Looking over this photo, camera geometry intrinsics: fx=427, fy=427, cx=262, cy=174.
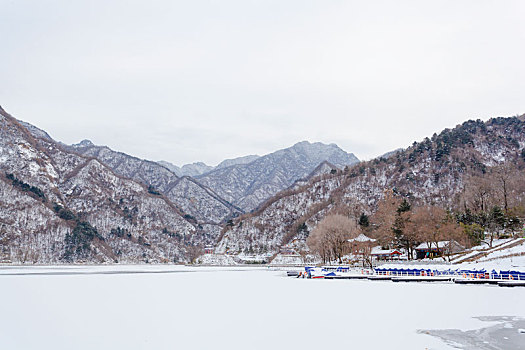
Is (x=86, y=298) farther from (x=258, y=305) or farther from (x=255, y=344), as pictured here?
(x=255, y=344)

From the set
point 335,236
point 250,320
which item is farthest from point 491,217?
point 250,320

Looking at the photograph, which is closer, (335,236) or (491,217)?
(491,217)

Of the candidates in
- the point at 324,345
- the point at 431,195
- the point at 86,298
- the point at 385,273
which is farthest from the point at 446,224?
the point at 431,195

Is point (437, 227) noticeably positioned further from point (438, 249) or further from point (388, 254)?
point (388, 254)

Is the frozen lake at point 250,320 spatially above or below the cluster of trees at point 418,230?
below

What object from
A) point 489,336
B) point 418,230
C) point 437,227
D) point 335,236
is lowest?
point 489,336

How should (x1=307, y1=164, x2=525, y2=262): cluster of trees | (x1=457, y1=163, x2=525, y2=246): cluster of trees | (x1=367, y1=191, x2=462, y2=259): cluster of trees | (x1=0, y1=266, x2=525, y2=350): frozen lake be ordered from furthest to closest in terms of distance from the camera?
(x1=457, y1=163, x2=525, y2=246): cluster of trees < (x1=307, y1=164, x2=525, y2=262): cluster of trees < (x1=367, y1=191, x2=462, y2=259): cluster of trees < (x1=0, y1=266, x2=525, y2=350): frozen lake

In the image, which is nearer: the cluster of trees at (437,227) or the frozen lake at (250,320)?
the frozen lake at (250,320)

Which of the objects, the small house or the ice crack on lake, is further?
the small house

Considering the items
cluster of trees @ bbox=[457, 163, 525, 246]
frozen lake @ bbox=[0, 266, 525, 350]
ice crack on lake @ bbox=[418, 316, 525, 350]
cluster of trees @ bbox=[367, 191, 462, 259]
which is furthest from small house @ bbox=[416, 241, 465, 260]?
ice crack on lake @ bbox=[418, 316, 525, 350]

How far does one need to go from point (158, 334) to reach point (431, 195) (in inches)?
7345

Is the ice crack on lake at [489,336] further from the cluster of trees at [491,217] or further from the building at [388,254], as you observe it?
the building at [388,254]

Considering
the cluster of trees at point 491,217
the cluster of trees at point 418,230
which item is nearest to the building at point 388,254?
the cluster of trees at point 418,230

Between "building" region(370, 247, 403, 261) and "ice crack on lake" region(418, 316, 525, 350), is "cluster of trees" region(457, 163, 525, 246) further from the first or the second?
"ice crack on lake" region(418, 316, 525, 350)
